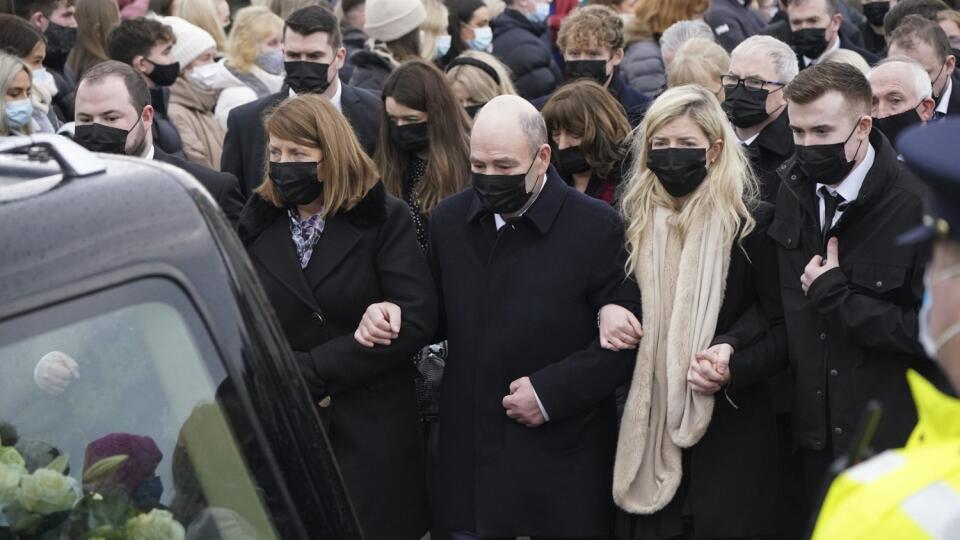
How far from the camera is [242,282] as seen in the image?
2545 millimetres

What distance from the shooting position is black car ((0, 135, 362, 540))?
7.55 feet

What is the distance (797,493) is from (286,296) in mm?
2043

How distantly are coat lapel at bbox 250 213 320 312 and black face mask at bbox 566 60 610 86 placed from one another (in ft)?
10.8

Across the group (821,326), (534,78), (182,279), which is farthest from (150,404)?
(534,78)

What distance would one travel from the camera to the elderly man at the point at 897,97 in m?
6.47

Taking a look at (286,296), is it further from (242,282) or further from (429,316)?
(242,282)

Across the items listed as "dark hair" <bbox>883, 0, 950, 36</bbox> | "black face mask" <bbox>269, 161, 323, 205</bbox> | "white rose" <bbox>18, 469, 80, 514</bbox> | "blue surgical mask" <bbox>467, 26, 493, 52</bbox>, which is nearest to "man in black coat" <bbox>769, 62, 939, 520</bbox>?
"black face mask" <bbox>269, 161, 323, 205</bbox>

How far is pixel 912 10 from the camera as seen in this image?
9281mm

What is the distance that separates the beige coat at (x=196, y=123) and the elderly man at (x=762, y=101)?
2.79 metres

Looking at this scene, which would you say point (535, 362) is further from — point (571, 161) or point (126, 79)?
point (126, 79)

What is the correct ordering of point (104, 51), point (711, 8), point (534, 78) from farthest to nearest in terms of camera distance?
point (711, 8) < point (534, 78) < point (104, 51)

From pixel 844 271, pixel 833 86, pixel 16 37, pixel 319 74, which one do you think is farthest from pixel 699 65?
pixel 16 37

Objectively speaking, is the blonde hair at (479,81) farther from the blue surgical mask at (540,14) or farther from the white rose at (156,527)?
the white rose at (156,527)

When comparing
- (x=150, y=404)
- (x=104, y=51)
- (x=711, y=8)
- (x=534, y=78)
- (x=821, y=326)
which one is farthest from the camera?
(x=711, y=8)
